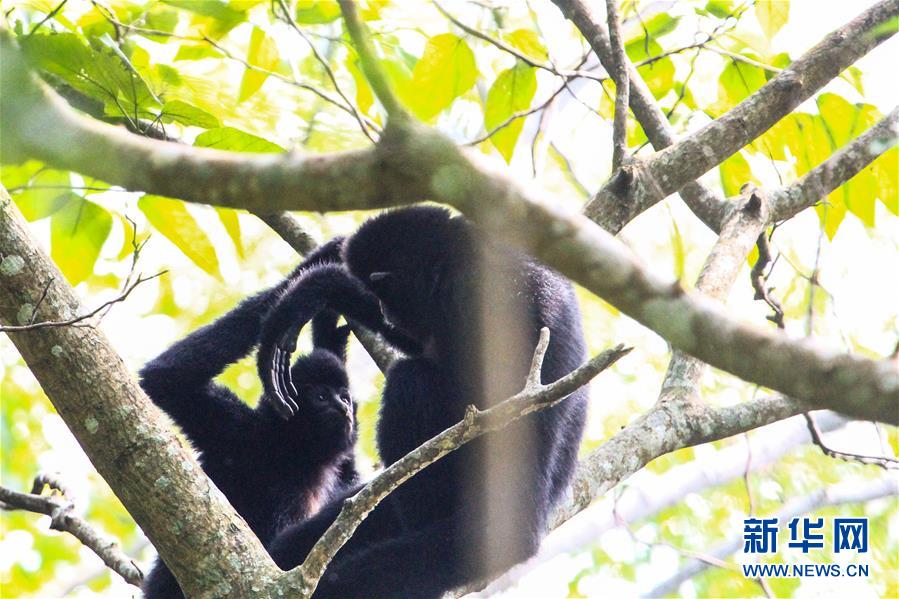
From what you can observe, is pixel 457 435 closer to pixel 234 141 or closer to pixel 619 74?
pixel 234 141

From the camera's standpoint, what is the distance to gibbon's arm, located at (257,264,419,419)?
447 cm

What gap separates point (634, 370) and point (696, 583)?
3.73m

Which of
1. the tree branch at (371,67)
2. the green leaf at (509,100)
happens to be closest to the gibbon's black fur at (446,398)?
the green leaf at (509,100)

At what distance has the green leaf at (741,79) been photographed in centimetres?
484

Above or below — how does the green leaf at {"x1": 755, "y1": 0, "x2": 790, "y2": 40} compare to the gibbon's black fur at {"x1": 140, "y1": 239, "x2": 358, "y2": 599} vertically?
above

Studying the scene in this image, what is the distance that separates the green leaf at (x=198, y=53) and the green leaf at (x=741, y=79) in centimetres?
275

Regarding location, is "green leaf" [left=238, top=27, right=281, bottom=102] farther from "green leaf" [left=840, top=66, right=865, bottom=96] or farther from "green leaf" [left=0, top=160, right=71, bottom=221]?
"green leaf" [left=840, top=66, right=865, bottom=96]

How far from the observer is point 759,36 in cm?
478

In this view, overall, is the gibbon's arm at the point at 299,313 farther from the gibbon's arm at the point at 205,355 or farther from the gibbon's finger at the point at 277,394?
the gibbon's arm at the point at 205,355

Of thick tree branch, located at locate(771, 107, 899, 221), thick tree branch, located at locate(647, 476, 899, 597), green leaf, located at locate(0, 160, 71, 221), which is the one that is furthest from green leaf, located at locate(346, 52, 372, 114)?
thick tree branch, located at locate(647, 476, 899, 597)

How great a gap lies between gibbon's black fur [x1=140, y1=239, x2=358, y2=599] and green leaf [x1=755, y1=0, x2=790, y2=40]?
2626 millimetres

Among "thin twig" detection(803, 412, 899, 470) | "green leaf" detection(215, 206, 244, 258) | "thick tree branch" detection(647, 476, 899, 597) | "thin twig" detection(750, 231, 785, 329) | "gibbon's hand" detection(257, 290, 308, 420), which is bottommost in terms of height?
"thick tree branch" detection(647, 476, 899, 597)

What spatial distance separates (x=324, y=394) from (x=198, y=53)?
7.19 ft

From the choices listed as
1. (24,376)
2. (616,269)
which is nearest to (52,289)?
(616,269)
